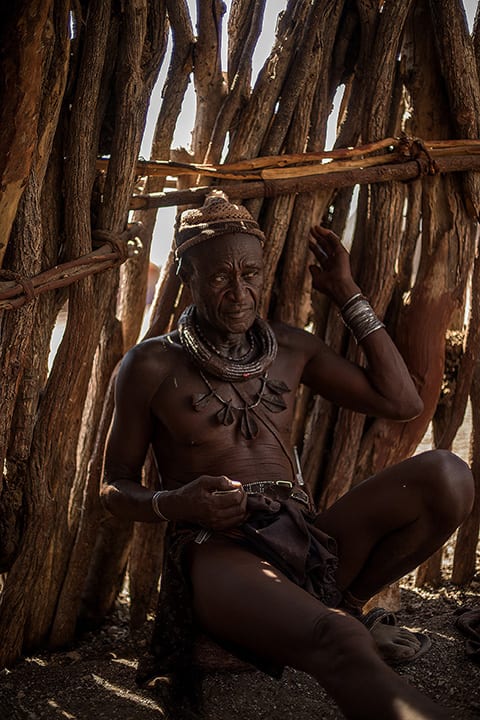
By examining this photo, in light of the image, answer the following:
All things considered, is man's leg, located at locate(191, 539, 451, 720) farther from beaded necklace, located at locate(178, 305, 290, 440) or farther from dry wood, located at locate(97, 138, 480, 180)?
dry wood, located at locate(97, 138, 480, 180)

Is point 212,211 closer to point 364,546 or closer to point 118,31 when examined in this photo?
point 118,31

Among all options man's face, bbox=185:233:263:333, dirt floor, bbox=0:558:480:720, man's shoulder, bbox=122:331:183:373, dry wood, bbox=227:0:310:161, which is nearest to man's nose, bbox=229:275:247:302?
man's face, bbox=185:233:263:333

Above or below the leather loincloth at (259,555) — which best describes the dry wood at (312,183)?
above

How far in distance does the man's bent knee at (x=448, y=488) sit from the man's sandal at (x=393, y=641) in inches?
19.2

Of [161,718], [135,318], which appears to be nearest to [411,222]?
[135,318]

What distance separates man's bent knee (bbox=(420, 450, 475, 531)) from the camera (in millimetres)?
2734

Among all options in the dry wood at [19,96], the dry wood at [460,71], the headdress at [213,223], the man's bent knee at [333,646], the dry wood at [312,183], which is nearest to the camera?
the man's bent knee at [333,646]

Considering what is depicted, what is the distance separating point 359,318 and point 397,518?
883mm

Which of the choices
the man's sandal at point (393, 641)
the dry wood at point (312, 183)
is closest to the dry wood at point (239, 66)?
the dry wood at point (312, 183)

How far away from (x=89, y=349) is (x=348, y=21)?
2105 millimetres

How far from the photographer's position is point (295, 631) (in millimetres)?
2252

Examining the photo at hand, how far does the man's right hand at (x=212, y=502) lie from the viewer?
259cm

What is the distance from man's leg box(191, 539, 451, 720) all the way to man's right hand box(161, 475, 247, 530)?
131 mm

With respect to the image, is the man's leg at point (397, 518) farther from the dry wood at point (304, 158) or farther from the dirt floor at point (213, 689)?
the dry wood at point (304, 158)
